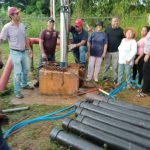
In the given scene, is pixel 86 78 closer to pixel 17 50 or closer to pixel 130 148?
pixel 17 50

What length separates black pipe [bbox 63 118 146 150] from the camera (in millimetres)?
4363

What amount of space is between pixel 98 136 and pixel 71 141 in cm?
38

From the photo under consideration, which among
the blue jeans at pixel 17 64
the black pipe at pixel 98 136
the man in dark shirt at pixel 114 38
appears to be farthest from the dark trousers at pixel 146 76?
the black pipe at pixel 98 136

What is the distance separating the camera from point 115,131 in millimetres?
4738

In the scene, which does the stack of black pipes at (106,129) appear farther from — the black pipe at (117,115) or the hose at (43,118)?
the hose at (43,118)

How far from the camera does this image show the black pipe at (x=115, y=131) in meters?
4.44

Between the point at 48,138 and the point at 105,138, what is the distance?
3.36 ft

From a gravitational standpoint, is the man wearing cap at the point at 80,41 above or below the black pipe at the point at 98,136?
above

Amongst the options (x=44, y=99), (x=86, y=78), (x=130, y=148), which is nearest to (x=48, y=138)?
(x=130, y=148)

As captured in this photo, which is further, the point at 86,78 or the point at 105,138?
the point at 86,78

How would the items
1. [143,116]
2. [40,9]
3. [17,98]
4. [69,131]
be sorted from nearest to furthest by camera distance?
→ [69,131], [143,116], [17,98], [40,9]

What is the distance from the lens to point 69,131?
16.5 ft

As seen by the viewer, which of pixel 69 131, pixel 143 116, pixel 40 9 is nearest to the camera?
pixel 69 131

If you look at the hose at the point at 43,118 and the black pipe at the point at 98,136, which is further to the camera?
the hose at the point at 43,118
